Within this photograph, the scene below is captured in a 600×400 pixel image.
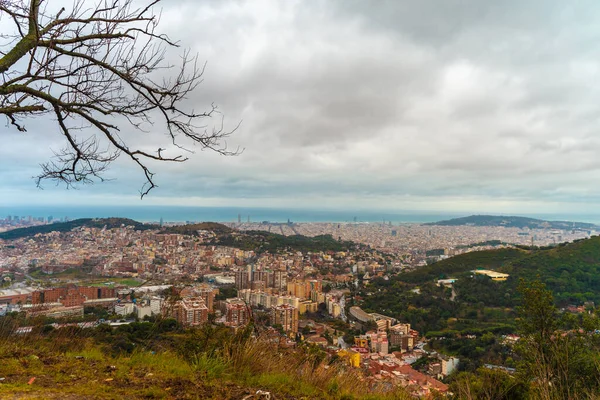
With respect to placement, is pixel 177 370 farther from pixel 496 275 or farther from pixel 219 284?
pixel 496 275

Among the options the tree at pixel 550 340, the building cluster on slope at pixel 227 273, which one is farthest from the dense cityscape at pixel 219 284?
the tree at pixel 550 340

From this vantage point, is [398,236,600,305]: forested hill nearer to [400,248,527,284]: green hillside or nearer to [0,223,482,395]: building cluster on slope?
[400,248,527,284]: green hillside

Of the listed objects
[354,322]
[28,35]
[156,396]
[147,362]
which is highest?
[28,35]

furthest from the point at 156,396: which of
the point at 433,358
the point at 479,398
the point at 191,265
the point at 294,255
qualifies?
the point at 294,255

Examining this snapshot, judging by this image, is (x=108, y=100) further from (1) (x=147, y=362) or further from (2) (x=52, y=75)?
(1) (x=147, y=362)

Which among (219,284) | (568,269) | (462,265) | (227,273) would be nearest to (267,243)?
(227,273)
